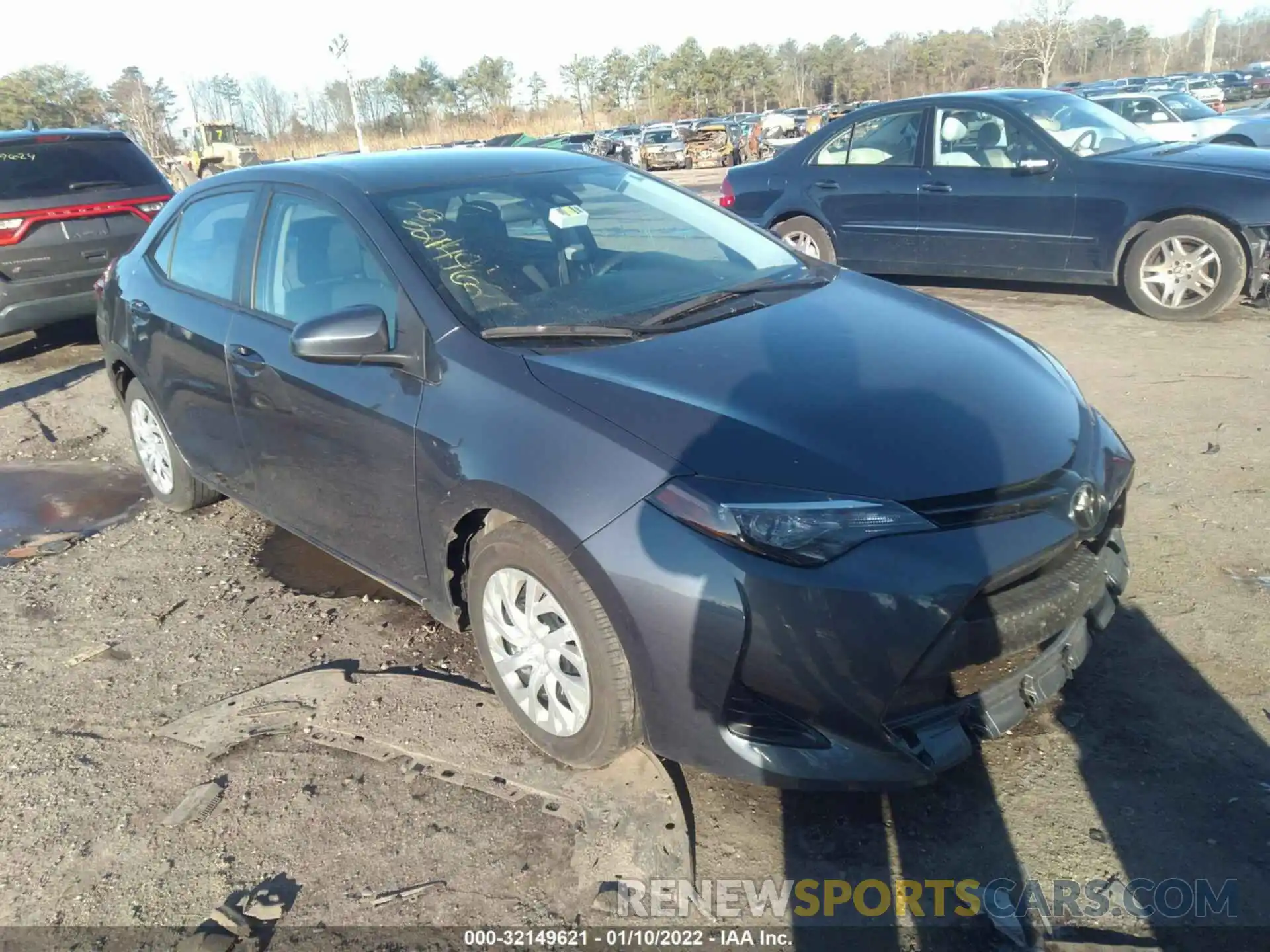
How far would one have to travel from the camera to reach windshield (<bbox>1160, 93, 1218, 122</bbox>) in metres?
17.4

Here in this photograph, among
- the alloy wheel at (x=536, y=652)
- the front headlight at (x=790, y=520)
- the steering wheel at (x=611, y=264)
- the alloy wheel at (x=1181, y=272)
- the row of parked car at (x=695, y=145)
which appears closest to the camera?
the front headlight at (x=790, y=520)

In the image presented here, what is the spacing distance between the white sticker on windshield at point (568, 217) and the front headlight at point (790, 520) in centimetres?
166

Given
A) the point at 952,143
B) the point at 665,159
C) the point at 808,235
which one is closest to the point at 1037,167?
the point at 952,143

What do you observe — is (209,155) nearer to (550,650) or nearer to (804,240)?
(804,240)

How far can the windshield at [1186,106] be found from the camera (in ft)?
57.2

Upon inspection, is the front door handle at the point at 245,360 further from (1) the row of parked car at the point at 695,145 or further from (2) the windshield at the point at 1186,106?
(1) the row of parked car at the point at 695,145

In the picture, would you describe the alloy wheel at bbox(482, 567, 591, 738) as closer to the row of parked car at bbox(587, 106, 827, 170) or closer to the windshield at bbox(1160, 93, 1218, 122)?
the windshield at bbox(1160, 93, 1218, 122)

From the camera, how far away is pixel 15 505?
5285 mm

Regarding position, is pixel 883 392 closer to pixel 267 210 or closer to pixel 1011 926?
pixel 1011 926

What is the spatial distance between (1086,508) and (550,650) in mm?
1497

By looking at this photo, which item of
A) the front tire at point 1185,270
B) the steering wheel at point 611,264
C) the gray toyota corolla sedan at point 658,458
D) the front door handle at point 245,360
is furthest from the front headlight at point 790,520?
the front tire at point 1185,270

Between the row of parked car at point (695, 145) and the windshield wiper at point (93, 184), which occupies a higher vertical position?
the windshield wiper at point (93, 184)

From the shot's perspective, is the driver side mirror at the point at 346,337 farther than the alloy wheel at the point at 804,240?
No

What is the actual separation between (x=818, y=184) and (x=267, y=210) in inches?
236
